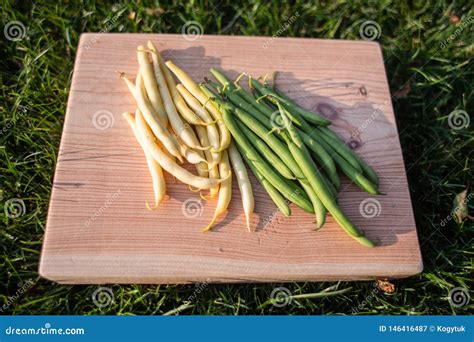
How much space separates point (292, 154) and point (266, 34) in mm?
1752

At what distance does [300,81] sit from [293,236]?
118 cm

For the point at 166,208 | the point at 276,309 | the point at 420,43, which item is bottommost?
the point at 276,309

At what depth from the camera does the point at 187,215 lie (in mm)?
2764

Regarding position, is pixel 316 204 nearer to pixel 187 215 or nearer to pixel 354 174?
pixel 354 174

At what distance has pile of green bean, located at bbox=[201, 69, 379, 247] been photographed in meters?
2.73

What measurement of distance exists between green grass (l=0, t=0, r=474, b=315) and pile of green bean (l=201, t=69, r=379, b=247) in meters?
0.66

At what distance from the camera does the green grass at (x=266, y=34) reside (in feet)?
9.90

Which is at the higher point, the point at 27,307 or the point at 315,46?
the point at 315,46

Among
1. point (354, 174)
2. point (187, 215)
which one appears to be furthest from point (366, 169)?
point (187, 215)

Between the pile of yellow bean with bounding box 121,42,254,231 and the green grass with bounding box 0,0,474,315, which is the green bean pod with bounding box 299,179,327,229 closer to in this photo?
the pile of yellow bean with bounding box 121,42,254,231

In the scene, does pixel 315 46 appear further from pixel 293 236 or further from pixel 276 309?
pixel 276 309

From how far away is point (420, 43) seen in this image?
413 centimetres

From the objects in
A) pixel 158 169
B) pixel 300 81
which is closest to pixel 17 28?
pixel 158 169


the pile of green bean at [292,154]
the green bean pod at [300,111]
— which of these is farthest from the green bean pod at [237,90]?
the green bean pod at [300,111]
